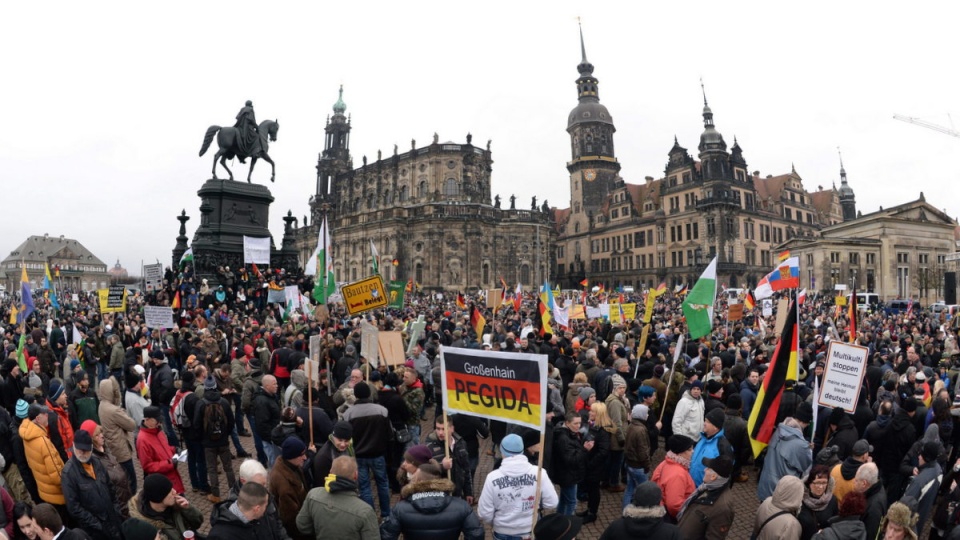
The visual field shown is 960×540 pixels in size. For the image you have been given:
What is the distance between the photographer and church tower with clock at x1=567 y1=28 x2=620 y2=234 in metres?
79.3

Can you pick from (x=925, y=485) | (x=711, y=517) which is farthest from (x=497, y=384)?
(x=925, y=485)

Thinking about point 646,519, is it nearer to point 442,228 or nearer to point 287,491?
point 287,491

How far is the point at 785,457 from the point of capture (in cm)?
618

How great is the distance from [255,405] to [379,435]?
197cm

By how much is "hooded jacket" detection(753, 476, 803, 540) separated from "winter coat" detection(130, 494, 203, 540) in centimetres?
432

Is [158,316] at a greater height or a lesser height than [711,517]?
greater

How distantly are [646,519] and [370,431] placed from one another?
363cm

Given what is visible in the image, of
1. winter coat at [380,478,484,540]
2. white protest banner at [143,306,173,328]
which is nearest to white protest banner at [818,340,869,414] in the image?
winter coat at [380,478,484,540]

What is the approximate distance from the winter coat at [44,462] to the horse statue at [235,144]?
2235cm

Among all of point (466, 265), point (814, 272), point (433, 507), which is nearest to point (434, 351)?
point (433, 507)

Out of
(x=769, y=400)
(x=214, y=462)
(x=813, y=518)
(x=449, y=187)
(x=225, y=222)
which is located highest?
(x=449, y=187)

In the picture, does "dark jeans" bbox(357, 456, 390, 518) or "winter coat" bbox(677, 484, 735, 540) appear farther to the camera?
"dark jeans" bbox(357, 456, 390, 518)

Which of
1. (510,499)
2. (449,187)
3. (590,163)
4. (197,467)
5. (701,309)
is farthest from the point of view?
(590,163)

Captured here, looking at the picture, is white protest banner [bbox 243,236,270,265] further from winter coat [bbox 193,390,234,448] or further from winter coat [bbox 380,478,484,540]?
winter coat [bbox 380,478,484,540]
